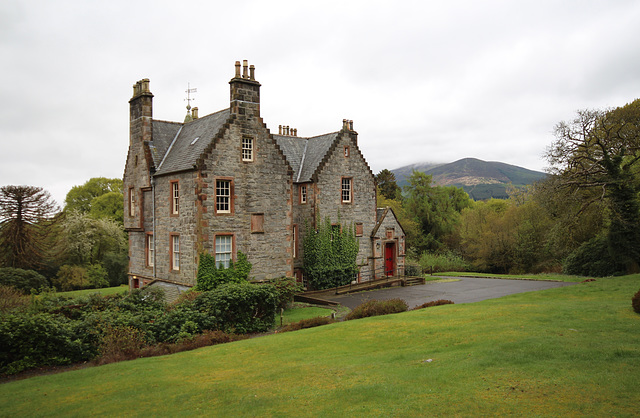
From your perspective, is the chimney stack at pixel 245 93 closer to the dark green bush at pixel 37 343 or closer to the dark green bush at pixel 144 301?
the dark green bush at pixel 144 301

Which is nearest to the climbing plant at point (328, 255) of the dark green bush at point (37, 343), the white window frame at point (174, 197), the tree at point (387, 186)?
the white window frame at point (174, 197)

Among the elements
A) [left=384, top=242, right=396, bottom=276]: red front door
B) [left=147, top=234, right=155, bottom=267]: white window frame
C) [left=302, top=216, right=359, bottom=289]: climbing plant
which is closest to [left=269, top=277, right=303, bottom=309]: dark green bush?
[left=302, top=216, right=359, bottom=289]: climbing plant

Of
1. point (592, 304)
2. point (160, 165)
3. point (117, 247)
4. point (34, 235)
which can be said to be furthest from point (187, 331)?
point (117, 247)

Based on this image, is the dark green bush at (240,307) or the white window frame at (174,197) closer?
the dark green bush at (240,307)

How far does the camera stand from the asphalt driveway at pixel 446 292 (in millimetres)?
26141

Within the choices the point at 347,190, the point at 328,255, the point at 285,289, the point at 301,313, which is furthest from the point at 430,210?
the point at 301,313

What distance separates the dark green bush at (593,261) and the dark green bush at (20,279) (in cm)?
4575

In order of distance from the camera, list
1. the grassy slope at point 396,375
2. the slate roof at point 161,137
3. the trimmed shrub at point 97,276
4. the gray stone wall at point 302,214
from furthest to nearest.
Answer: the trimmed shrub at point 97,276 → the gray stone wall at point 302,214 → the slate roof at point 161,137 → the grassy slope at point 396,375

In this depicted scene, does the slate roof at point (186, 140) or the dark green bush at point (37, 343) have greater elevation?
the slate roof at point (186, 140)

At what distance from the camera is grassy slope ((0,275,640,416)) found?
25.0 feet

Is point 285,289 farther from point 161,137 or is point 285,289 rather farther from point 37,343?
point 161,137

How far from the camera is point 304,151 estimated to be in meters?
36.2

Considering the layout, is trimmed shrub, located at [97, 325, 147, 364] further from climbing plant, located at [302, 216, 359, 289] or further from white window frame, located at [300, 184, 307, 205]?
white window frame, located at [300, 184, 307, 205]

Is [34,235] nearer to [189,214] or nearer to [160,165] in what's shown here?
[160,165]
